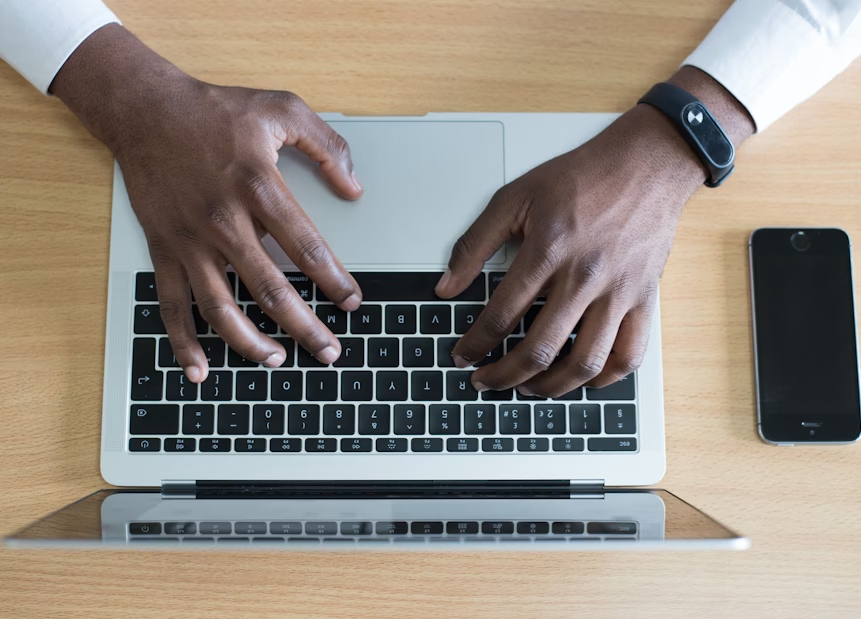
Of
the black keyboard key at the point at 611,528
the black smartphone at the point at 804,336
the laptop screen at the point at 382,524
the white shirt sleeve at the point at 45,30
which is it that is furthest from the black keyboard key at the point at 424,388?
the white shirt sleeve at the point at 45,30

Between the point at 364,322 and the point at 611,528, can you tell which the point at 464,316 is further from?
the point at 611,528

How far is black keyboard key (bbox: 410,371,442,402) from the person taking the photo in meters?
0.66

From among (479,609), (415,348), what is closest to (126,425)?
(415,348)

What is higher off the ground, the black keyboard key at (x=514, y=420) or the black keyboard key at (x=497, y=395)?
the black keyboard key at (x=497, y=395)

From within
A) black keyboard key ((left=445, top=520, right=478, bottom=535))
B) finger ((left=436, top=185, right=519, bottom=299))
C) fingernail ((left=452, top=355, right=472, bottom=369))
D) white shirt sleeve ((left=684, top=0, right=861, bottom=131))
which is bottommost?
black keyboard key ((left=445, top=520, right=478, bottom=535))

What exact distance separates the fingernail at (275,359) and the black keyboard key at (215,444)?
0.09m

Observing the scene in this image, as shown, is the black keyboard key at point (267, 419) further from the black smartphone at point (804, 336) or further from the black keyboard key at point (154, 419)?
the black smartphone at point (804, 336)

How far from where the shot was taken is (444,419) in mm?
655

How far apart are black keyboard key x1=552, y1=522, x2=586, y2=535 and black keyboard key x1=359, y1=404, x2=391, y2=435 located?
0.66 ft

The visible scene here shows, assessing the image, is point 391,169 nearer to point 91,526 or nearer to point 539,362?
point 539,362

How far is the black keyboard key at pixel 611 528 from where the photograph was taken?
19.9 inches

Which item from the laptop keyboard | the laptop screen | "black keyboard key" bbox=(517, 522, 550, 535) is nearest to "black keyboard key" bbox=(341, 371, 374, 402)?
the laptop keyboard

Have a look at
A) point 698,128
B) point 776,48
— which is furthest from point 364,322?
point 776,48

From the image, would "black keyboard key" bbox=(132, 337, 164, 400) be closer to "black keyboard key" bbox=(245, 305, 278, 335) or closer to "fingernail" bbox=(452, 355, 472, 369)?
"black keyboard key" bbox=(245, 305, 278, 335)
